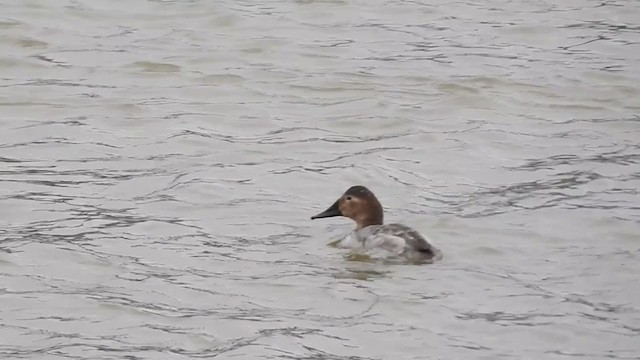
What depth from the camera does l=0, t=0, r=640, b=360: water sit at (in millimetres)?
8523

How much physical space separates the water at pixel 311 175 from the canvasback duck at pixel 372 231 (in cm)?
11

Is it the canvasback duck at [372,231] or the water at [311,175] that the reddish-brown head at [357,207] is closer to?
the canvasback duck at [372,231]

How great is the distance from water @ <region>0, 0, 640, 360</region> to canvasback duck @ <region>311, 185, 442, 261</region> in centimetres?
11

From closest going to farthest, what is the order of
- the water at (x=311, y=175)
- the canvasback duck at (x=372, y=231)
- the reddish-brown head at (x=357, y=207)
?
1. the water at (x=311, y=175)
2. the canvasback duck at (x=372, y=231)
3. the reddish-brown head at (x=357, y=207)

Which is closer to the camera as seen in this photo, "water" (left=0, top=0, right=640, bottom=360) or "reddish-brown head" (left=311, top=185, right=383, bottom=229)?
"water" (left=0, top=0, right=640, bottom=360)

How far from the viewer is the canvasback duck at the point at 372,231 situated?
9703 millimetres

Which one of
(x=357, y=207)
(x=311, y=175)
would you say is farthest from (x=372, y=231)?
(x=311, y=175)

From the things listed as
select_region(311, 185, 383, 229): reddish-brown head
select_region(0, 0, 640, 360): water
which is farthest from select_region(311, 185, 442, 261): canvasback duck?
select_region(0, 0, 640, 360): water

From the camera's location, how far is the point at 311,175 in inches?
458

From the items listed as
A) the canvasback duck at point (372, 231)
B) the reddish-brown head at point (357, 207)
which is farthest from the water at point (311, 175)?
the reddish-brown head at point (357, 207)

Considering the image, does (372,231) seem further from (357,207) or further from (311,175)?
(311,175)

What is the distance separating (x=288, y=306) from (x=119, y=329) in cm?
99

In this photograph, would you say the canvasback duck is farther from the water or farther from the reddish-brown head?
the water

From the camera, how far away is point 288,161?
11906 millimetres
